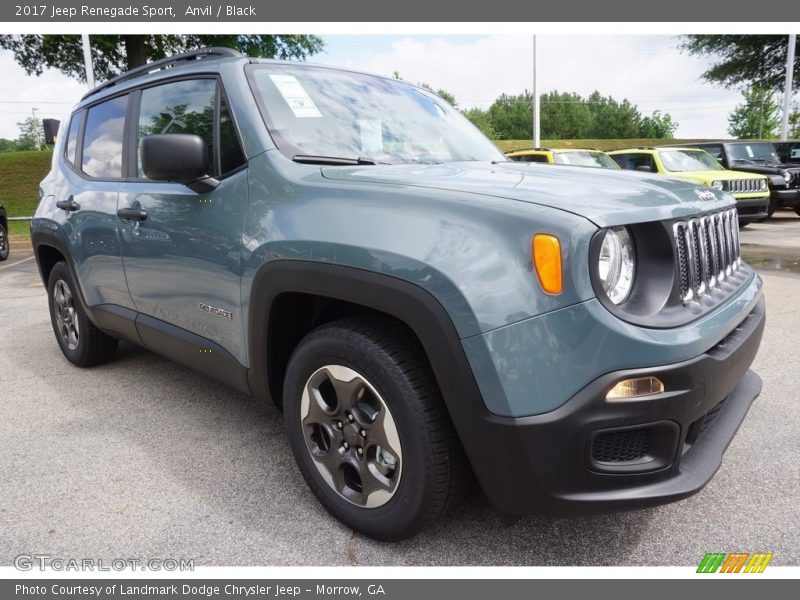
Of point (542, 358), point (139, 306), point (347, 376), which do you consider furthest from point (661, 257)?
point (139, 306)

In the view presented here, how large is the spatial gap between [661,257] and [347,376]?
1.10 meters

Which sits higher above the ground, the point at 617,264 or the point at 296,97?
the point at 296,97

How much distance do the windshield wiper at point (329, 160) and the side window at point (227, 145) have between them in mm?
305

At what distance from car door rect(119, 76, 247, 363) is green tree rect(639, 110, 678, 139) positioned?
100 m

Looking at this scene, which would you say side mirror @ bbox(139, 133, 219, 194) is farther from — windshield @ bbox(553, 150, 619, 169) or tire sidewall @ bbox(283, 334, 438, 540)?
windshield @ bbox(553, 150, 619, 169)

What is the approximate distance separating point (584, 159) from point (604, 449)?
1103 cm

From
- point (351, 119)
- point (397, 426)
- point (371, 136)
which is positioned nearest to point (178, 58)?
point (351, 119)

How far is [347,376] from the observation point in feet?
6.70

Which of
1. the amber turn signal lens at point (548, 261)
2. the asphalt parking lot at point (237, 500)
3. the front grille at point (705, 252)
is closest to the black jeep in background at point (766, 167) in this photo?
the asphalt parking lot at point (237, 500)

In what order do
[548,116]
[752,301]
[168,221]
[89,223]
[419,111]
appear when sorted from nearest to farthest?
[752,301], [168,221], [419,111], [89,223], [548,116]

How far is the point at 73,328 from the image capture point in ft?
14.1

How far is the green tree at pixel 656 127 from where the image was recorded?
92125 mm

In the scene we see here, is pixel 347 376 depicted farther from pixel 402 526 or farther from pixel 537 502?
pixel 537 502

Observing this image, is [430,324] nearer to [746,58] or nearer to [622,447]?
[622,447]
